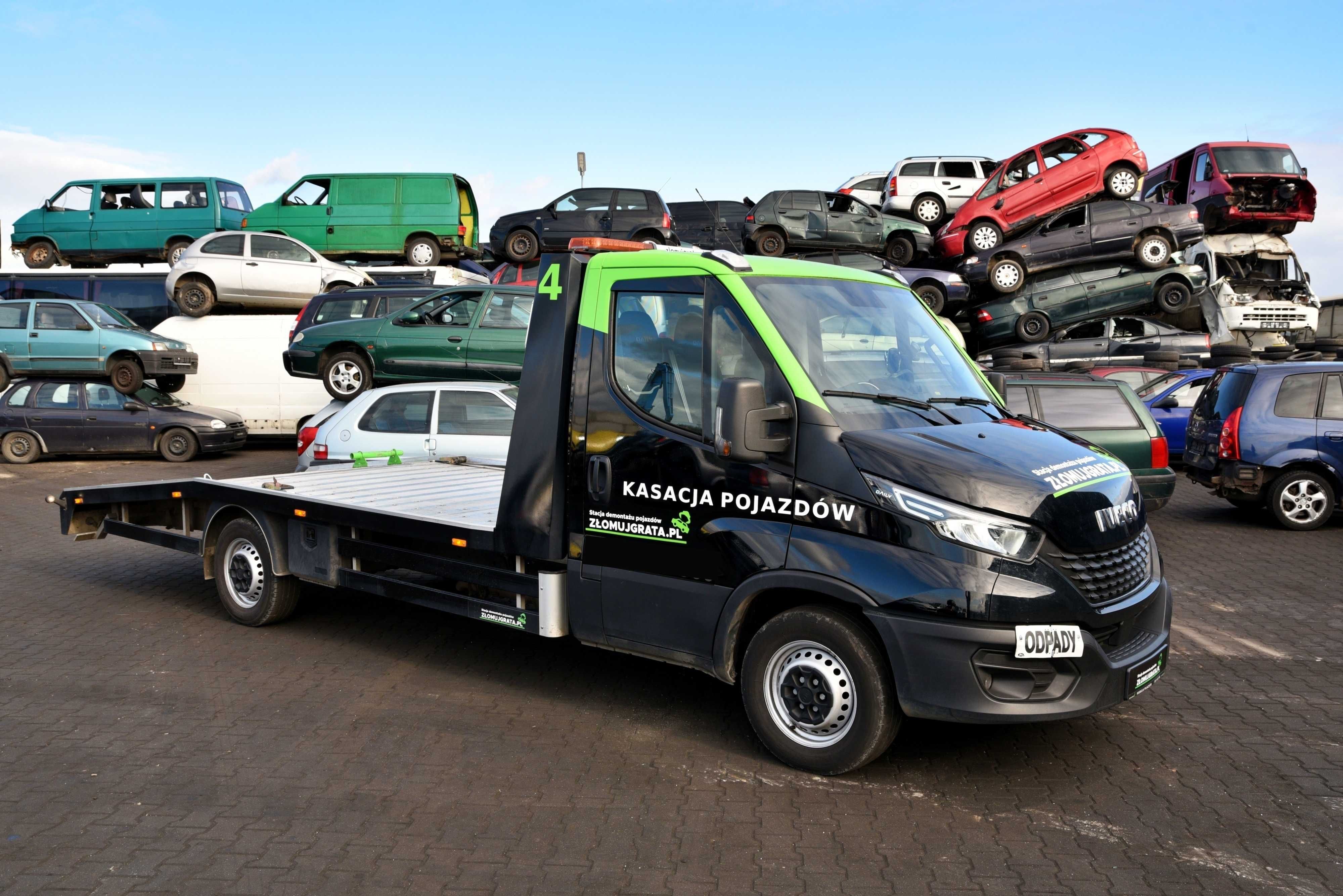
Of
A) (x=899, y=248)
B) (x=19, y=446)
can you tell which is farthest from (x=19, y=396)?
(x=899, y=248)

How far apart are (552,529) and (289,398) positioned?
14.6m

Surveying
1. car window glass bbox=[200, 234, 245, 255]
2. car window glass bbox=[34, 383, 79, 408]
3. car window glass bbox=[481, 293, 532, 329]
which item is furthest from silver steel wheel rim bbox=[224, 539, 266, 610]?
car window glass bbox=[200, 234, 245, 255]

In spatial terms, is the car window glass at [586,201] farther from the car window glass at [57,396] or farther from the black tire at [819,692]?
the black tire at [819,692]

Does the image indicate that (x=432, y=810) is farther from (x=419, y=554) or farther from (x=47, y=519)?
(x=47, y=519)

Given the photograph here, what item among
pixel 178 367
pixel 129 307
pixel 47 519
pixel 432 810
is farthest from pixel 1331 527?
pixel 129 307

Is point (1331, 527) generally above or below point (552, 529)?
below

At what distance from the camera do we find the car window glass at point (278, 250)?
18812mm

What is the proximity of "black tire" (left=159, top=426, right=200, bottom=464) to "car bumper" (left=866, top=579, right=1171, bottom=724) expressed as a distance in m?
15.9

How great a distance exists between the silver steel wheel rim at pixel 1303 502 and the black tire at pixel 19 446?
18.2m

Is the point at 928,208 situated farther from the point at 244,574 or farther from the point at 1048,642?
the point at 1048,642

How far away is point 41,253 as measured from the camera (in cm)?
2212

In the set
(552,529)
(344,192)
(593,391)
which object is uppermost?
(344,192)

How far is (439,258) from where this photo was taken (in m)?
21.6

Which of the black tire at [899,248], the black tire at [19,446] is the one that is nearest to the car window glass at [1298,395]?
the black tire at [899,248]
